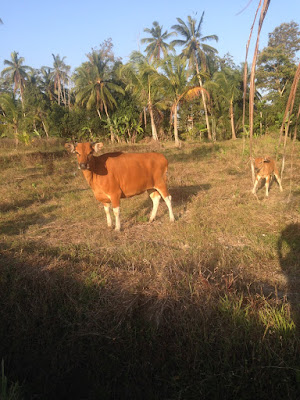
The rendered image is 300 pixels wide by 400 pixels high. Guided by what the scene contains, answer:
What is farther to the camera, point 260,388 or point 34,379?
A: point 34,379

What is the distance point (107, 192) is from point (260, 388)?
4.60 metres

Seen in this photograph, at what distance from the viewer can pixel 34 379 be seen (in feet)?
8.55

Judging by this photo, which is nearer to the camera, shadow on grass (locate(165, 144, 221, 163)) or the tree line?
shadow on grass (locate(165, 144, 221, 163))

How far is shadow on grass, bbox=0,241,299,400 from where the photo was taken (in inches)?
89.6

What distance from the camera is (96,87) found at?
31.0m

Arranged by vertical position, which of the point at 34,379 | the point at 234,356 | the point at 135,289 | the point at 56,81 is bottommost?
the point at 34,379

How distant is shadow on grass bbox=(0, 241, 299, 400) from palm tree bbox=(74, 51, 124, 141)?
2721 cm

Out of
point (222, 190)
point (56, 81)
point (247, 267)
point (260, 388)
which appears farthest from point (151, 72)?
point (56, 81)

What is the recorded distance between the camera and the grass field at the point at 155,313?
235 centimetres

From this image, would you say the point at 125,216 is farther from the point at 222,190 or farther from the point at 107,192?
the point at 222,190

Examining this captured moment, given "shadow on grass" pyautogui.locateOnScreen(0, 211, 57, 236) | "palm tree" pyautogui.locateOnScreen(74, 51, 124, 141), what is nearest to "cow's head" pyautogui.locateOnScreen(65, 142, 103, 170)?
"shadow on grass" pyautogui.locateOnScreen(0, 211, 57, 236)

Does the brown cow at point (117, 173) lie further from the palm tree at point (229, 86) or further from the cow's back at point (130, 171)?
the palm tree at point (229, 86)

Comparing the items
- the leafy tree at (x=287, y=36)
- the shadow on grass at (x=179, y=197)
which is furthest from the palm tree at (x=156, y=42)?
the shadow on grass at (x=179, y=197)

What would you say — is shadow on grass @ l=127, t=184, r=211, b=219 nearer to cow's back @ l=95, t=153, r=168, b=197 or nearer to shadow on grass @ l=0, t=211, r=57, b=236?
cow's back @ l=95, t=153, r=168, b=197
